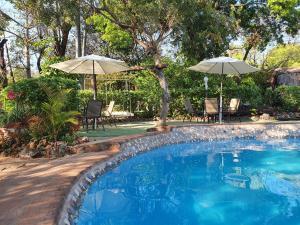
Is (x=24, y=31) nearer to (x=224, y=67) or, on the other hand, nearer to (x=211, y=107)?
(x=224, y=67)

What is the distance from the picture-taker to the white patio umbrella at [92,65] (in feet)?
42.0

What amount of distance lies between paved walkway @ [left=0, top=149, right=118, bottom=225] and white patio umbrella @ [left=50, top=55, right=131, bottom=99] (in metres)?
5.14

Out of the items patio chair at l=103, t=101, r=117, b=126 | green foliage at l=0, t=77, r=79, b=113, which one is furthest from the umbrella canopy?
green foliage at l=0, t=77, r=79, b=113

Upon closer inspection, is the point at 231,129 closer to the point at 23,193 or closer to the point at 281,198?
the point at 281,198

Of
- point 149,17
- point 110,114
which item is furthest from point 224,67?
point 110,114

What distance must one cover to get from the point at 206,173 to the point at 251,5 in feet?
56.1

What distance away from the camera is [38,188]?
557cm

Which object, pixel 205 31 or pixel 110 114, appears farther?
pixel 205 31

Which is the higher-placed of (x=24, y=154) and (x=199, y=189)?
(x=24, y=154)

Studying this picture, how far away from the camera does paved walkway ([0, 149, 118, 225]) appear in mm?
4305

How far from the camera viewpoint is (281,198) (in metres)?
6.73

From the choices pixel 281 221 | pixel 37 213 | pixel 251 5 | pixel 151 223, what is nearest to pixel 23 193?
pixel 37 213

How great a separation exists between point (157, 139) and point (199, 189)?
13.2 ft

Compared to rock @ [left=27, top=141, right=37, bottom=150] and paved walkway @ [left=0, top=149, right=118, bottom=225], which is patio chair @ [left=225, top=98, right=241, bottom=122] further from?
rock @ [left=27, top=141, right=37, bottom=150]
